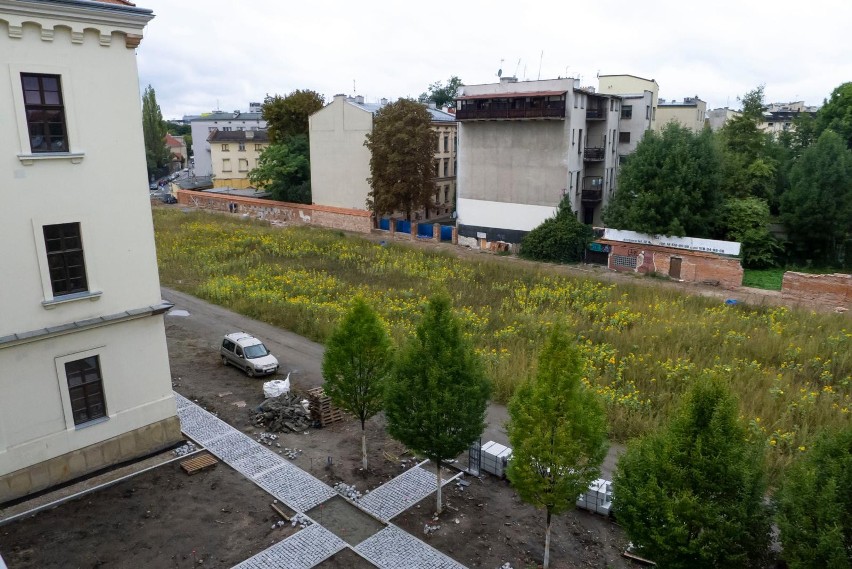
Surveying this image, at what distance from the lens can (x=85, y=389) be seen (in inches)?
520

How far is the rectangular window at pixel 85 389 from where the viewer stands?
12953mm

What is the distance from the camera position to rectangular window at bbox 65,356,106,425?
1295 centimetres

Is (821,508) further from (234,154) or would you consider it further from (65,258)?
(234,154)

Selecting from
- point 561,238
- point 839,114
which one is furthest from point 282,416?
point 839,114

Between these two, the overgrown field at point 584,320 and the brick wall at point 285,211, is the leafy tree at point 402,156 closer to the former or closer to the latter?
the brick wall at point 285,211

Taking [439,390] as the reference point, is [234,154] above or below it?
above

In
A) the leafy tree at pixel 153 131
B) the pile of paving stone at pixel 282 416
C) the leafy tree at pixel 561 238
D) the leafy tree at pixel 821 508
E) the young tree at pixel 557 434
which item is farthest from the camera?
the leafy tree at pixel 153 131

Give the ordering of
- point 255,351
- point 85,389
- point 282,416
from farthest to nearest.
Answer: point 255,351 < point 282,416 < point 85,389

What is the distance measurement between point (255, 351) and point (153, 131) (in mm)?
78797

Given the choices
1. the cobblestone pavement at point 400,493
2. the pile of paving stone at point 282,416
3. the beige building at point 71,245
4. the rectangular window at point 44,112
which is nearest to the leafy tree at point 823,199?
the cobblestone pavement at point 400,493

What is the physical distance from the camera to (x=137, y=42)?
12.7 meters

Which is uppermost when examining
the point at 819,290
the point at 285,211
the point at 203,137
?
the point at 203,137

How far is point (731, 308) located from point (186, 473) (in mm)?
23692

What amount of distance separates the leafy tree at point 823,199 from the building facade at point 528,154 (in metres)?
12.5
